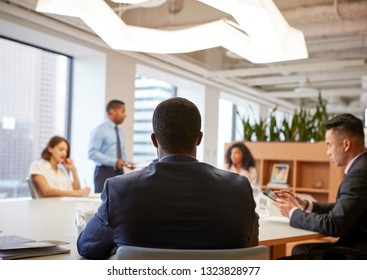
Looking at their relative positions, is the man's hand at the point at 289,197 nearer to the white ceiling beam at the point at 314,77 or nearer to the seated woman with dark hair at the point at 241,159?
the seated woman with dark hair at the point at 241,159

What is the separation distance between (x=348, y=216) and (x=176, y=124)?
1069 millimetres

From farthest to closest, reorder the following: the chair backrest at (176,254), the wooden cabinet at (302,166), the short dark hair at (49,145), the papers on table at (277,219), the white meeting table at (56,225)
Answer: the wooden cabinet at (302,166) < the short dark hair at (49,145) < the papers on table at (277,219) < the white meeting table at (56,225) < the chair backrest at (176,254)

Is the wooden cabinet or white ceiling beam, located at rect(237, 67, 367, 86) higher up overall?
white ceiling beam, located at rect(237, 67, 367, 86)

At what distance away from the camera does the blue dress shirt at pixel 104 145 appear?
4.54m

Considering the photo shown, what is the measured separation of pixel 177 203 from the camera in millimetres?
1218

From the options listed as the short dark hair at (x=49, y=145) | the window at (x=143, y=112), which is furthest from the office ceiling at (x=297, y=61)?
the short dark hair at (x=49, y=145)

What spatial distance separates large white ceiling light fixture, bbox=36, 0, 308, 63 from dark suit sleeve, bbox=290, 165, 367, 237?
2.51 feet

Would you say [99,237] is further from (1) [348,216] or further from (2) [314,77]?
(2) [314,77]

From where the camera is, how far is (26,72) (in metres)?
5.25

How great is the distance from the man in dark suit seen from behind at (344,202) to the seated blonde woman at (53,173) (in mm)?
1570

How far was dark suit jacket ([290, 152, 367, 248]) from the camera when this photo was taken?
1961mm

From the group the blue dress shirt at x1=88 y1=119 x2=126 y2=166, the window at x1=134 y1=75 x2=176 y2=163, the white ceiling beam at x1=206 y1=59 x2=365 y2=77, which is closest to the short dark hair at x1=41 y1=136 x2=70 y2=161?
the blue dress shirt at x1=88 y1=119 x2=126 y2=166

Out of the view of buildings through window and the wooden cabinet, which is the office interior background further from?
the wooden cabinet

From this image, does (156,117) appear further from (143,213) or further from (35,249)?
(35,249)
